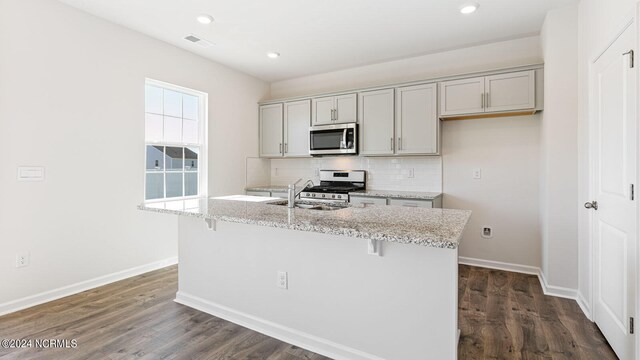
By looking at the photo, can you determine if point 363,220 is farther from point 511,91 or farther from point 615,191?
point 511,91

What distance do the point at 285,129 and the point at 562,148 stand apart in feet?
10.7

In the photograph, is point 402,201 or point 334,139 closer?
point 402,201

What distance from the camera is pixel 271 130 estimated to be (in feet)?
15.8

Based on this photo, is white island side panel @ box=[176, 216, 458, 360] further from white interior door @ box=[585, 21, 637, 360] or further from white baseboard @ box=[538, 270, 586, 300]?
white baseboard @ box=[538, 270, 586, 300]

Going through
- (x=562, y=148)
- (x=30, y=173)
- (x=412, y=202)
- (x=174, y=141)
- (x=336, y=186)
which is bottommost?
(x=412, y=202)

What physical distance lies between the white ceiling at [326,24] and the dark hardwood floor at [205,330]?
254 centimetres

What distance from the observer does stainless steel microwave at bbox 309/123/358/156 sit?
407 cm

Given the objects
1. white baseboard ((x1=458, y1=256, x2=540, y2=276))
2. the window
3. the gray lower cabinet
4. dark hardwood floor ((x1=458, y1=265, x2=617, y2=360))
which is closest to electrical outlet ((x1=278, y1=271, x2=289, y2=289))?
dark hardwood floor ((x1=458, y1=265, x2=617, y2=360))

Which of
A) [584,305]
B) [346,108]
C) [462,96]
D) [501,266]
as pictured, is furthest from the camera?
[346,108]

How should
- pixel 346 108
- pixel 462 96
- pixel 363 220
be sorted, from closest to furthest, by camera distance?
pixel 363 220
pixel 462 96
pixel 346 108

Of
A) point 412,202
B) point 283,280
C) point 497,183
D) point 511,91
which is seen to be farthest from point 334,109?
point 283,280

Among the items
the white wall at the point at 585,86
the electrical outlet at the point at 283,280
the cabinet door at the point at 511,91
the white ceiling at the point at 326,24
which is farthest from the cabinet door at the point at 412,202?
the electrical outlet at the point at 283,280

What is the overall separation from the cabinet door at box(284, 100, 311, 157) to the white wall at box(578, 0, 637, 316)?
2947mm

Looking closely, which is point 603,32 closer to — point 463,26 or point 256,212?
point 463,26
